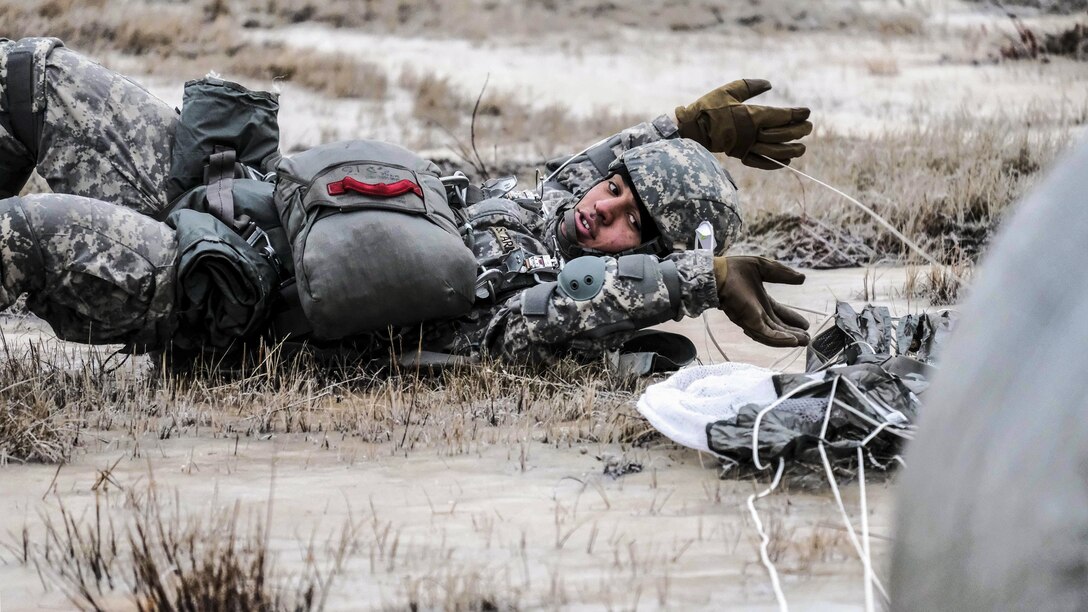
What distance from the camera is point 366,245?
12.1ft

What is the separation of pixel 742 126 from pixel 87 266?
2721mm

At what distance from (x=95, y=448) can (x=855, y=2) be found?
18.9 m

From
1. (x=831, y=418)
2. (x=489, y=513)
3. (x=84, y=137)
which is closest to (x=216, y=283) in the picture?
(x=84, y=137)

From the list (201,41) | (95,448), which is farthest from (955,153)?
(201,41)

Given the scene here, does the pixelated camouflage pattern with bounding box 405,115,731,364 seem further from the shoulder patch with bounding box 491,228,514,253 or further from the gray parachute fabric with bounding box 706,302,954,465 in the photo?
the gray parachute fabric with bounding box 706,302,954,465

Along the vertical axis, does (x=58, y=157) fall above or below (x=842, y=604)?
→ above

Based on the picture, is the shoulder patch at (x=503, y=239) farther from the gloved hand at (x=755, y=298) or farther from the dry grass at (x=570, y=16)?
the dry grass at (x=570, y=16)

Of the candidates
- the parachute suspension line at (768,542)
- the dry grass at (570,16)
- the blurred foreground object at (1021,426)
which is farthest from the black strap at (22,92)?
the dry grass at (570,16)

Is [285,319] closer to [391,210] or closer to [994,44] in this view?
[391,210]

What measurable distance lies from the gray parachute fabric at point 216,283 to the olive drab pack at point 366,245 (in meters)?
0.14

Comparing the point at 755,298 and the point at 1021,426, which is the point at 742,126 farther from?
the point at 1021,426

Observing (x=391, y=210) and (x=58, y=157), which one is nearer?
(x=391, y=210)

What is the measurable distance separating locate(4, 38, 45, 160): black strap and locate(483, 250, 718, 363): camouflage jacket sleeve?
6.23 ft

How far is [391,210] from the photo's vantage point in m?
3.84
